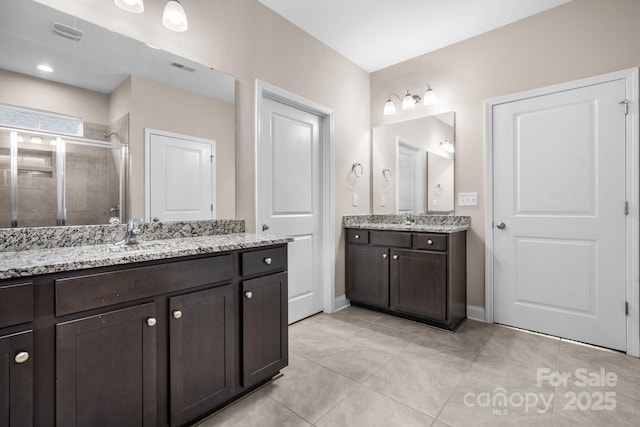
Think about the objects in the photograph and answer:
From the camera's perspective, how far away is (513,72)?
2703 mm

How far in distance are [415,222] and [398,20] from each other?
1930mm

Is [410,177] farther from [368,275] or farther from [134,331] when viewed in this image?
[134,331]

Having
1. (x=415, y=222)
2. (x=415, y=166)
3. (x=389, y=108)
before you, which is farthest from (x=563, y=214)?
(x=389, y=108)

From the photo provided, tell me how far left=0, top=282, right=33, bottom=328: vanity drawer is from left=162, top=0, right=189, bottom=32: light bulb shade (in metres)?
1.55

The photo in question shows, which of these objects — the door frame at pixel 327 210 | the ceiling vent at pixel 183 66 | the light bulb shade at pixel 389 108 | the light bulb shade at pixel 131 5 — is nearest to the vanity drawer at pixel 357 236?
the door frame at pixel 327 210

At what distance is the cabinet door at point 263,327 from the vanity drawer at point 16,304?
852 millimetres

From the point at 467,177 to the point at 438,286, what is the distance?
1.12m

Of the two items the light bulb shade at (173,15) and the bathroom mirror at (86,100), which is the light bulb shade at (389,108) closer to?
the bathroom mirror at (86,100)

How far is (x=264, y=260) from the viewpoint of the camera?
69.7 inches

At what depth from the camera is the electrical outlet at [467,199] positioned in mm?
2912

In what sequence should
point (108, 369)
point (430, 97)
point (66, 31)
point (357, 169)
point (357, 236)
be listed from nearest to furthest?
point (108, 369) < point (66, 31) < point (430, 97) < point (357, 236) < point (357, 169)

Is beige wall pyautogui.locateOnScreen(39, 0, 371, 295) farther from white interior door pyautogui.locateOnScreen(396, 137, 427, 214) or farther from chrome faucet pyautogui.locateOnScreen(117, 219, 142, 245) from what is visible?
chrome faucet pyautogui.locateOnScreen(117, 219, 142, 245)

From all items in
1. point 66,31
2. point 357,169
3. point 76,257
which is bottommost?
point 76,257

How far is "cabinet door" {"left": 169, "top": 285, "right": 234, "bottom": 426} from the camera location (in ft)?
4.53
